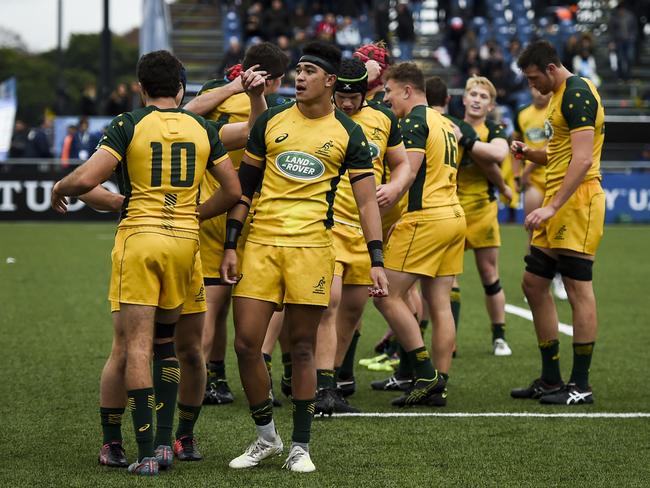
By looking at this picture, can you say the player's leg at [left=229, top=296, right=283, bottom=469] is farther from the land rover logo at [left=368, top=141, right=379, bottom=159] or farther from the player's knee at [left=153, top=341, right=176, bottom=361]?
the land rover logo at [left=368, top=141, right=379, bottom=159]

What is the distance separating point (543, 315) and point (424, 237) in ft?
3.46

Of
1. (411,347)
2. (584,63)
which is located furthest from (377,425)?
(584,63)

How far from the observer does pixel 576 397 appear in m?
7.77

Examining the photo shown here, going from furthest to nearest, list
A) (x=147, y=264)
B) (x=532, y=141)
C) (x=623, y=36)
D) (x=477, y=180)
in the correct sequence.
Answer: (x=623, y=36)
(x=532, y=141)
(x=477, y=180)
(x=147, y=264)

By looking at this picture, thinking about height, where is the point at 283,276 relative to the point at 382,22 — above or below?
below

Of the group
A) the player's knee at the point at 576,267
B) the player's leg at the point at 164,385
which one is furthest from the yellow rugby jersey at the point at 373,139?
the player's leg at the point at 164,385

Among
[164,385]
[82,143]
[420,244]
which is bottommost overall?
[82,143]

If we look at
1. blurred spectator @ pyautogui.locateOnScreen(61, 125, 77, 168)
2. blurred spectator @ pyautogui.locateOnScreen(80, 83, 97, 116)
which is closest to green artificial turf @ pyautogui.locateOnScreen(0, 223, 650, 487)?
blurred spectator @ pyautogui.locateOnScreen(61, 125, 77, 168)

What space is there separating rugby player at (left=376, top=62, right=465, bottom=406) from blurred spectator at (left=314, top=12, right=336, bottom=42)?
1994cm

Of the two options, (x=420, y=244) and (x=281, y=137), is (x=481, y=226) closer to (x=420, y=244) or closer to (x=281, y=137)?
(x=420, y=244)

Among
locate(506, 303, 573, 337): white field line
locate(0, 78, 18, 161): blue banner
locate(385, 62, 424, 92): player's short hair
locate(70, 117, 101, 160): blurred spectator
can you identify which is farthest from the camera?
locate(0, 78, 18, 161): blue banner

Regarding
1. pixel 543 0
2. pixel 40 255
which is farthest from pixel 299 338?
pixel 543 0

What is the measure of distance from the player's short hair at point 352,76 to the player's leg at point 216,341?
1.50 meters

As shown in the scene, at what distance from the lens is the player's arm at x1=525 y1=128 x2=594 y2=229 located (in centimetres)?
749
